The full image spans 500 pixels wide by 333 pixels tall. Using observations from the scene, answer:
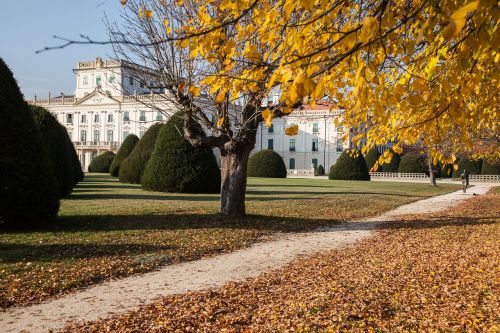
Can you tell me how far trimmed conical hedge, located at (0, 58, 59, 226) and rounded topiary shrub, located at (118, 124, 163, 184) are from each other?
56.3ft

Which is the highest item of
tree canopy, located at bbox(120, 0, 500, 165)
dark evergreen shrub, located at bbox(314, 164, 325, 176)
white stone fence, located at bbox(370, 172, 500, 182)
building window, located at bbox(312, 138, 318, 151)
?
building window, located at bbox(312, 138, 318, 151)

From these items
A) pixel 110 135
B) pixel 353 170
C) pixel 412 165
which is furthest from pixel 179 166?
pixel 110 135

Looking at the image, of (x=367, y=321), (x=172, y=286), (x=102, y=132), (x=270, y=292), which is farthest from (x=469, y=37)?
(x=102, y=132)

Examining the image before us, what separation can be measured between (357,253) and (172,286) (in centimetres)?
385

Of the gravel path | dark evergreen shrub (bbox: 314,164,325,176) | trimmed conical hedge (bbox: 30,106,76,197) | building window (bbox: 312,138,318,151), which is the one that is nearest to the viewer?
the gravel path

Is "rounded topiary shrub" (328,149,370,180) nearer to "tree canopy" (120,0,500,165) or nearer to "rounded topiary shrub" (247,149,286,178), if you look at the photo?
"rounded topiary shrub" (247,149,286,178)

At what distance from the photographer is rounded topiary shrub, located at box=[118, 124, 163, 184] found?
28.3 meters

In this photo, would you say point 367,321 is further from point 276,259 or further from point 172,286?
point 276,259

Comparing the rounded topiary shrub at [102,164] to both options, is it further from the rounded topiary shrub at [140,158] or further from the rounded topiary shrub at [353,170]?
the rounded topiary shrub at [353,170]

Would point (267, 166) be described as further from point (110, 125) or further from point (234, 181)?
point (234, 181)

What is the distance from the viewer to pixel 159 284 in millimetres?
6336

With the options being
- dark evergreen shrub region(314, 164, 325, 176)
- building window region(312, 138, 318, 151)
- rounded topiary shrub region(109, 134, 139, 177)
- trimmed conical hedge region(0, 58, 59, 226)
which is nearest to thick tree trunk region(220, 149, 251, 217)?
trimmed conical hedge region(0, 58, 59, 226)

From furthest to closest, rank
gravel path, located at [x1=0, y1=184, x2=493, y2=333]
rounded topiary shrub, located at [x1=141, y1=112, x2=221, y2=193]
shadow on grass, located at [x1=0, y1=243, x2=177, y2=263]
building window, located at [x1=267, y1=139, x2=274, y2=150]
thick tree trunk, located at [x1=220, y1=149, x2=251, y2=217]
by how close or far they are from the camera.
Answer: building window, located at [x1=267, y1=139, x2=274, y2=150] → rounded topiary shrub, located at [x1=141, y1=112, x2=221, y2=193] → thick tree trunk, located at [x1=220, y1=149, x2=251, y2=217] → shadow on grass, located at [x1=0, y1=243, x2=177, y2=263] → gravel path, located at [x1=0, y1=184, x2=493, y2=333]

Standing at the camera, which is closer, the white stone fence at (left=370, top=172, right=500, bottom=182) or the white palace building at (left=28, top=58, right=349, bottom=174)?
the white stone fence at (left=370, top=172, right=500, bottom=182)
